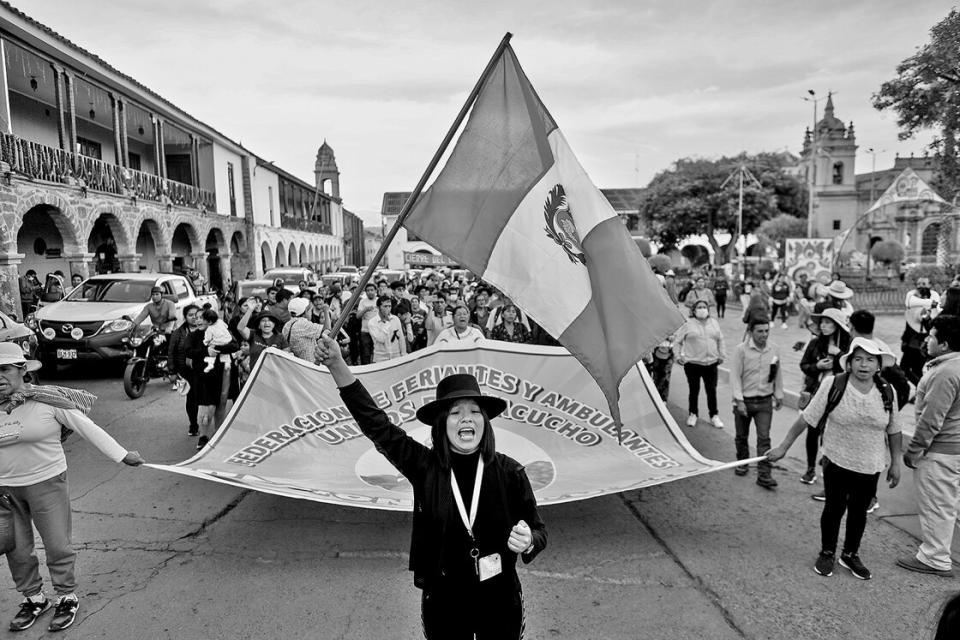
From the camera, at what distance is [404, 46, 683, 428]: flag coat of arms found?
3.74 metres

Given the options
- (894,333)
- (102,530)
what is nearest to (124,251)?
(102,530)

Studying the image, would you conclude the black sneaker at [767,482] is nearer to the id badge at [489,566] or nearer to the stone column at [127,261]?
Result: the id badge at [489,566]

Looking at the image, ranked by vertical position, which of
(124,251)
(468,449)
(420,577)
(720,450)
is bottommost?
(720,450)

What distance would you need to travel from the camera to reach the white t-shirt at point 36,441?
352cm

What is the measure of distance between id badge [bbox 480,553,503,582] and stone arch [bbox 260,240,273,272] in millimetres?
36544

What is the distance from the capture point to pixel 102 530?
5008 millimetres

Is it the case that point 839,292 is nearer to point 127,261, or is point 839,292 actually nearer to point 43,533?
point 43,533

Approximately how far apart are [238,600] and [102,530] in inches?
72.4

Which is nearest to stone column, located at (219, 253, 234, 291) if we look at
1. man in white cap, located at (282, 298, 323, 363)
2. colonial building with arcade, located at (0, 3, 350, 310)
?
colonial building with arcade, located at (0, 3, 350, 310)

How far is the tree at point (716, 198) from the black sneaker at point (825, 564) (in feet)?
154

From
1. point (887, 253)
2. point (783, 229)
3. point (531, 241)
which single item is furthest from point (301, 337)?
point (783, 229)

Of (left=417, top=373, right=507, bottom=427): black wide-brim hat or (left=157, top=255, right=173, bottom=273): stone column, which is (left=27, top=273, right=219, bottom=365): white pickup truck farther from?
(left=157, top=255, right=173, bottom=273): stone column

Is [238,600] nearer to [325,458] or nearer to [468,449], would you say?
[325,458]

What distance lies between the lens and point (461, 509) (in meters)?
2.47
